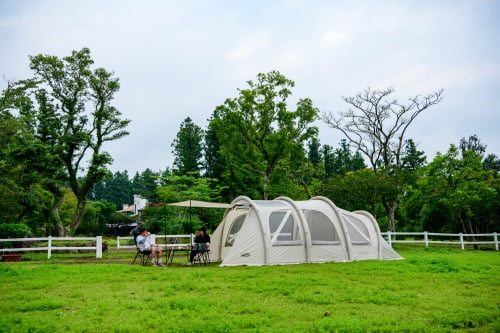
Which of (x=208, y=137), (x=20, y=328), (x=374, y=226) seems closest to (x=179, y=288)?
(x=20, y=328)

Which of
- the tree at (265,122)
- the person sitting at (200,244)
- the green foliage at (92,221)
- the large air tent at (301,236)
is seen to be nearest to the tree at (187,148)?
the green foliage at (92,221)

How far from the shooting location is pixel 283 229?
1340cm

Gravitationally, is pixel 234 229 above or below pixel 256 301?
above

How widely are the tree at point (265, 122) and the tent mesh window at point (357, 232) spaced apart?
1740 centimetres

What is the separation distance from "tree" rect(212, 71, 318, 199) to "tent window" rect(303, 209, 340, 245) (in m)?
17.7

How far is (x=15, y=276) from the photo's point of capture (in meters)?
10.4

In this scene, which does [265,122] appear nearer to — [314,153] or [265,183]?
[265,183]

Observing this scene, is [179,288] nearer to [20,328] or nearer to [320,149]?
[20,328]

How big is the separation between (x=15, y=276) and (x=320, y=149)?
57.0m

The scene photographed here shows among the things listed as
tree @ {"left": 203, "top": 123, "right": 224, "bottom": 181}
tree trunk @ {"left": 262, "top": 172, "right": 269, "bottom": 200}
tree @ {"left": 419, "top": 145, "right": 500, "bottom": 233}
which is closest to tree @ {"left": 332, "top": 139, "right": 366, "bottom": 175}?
tree @ {"left": 203, "top": 123, "right": 224, "bottom": 181}

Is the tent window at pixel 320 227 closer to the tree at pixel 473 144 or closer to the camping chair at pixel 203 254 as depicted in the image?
the camping chair at pixel 203 254

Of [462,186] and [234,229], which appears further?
[462,186]

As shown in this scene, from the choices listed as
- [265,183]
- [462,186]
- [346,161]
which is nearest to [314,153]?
[346,161]

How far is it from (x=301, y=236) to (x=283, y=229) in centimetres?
61
